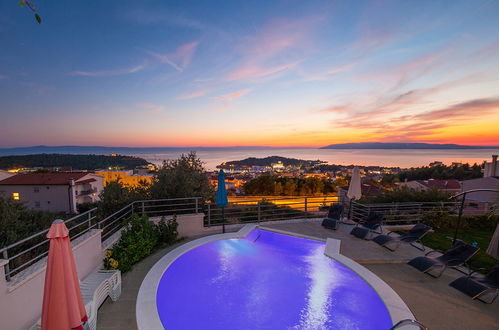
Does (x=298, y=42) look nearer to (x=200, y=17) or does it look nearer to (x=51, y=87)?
(x=200, y=17)

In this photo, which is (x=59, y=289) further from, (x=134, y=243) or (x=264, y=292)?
(x=264, y=292)

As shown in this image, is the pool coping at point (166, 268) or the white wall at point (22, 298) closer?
the white wall at point (22, 298)

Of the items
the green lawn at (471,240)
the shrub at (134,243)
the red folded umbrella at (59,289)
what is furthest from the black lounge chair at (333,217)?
the red folded umbrella at (59,289)

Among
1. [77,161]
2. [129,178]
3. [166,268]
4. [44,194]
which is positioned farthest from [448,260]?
[77,161]

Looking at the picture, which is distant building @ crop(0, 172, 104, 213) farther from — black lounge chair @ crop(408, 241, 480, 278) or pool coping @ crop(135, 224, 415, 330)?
black lounge chair @ crop(408, 241, 480, 278)

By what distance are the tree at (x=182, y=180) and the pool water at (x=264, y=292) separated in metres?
2.58

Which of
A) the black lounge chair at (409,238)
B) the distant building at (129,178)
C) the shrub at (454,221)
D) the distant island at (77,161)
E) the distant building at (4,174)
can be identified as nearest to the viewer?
the black lounge chair at (409,238)

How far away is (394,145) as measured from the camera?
49469mm

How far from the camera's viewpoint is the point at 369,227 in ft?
26.9

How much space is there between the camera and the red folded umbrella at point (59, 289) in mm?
2359

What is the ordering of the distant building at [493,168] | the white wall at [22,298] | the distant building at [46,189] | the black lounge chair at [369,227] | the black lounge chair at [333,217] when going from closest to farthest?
the white wall at [22,298], the black lounge chair at [369,227], the black lounge chair at [333,217], the distant building at [493,168], the distant building at [46,189]

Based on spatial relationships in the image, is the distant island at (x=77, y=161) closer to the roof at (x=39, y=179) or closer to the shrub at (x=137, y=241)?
the roof at (x=39, y=179)

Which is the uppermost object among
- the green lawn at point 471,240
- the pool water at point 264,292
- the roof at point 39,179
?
the green lawn at point 471,240

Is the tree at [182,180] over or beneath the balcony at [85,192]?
over
